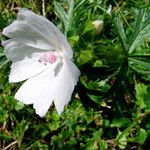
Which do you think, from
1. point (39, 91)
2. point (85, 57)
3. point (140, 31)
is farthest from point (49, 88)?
point (140, 31)

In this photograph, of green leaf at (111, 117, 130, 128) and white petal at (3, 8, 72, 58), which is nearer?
white petal at (3, 8, 72, 58)

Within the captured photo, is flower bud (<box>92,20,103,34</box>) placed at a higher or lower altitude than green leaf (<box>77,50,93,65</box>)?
higher

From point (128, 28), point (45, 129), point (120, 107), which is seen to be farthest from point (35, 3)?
point (120, 107)

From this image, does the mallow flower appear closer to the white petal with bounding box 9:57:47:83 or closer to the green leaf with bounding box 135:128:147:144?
the white petal with bounding box 9:57:47:83

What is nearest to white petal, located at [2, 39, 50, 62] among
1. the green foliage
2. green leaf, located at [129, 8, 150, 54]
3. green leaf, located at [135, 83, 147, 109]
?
the green foliage

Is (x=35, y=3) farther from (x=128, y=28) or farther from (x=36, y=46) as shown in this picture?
(x=36, y=46)

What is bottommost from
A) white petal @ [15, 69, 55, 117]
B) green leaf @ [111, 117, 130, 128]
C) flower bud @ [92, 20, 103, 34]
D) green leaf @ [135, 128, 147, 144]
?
green leaf @ [135, 128, 147, 144]

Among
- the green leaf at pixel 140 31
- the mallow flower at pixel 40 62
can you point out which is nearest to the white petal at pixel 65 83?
the mallow flower at pixel 40 62
